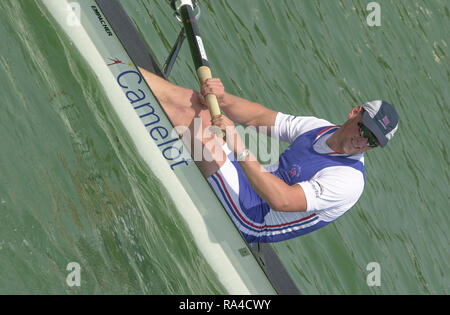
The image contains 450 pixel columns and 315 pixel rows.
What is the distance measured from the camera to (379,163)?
7277mm

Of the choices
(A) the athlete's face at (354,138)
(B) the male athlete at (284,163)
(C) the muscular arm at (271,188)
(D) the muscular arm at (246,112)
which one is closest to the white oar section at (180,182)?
(B) the male athlete at (284,163)

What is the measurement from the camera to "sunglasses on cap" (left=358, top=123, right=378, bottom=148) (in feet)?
13.1

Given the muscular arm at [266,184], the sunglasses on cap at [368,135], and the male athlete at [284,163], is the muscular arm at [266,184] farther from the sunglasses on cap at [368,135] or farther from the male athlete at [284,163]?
the sunglasses on cap at [368,135]

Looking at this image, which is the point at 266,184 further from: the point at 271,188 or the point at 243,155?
the point at 243,155

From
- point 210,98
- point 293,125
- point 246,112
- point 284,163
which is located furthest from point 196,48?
point 284,163

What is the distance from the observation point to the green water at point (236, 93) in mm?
3676

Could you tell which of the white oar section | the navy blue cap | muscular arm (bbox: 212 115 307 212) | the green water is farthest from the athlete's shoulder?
the green water

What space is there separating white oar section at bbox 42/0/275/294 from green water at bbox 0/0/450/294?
0.07 metres

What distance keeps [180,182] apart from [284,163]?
71 cm

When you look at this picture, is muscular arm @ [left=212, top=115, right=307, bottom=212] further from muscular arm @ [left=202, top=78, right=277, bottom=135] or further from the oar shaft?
muscular arm @ [left=202, top=78, right=277, bottom=135]

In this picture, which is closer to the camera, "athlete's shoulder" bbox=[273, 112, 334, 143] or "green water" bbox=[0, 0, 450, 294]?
"green water" bbox=[0, 0, 450, 294]

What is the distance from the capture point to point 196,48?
4344mm

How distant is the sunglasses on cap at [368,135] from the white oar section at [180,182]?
99 cm

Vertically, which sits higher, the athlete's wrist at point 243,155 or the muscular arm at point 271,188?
the athlete's wrist at point 243,155
